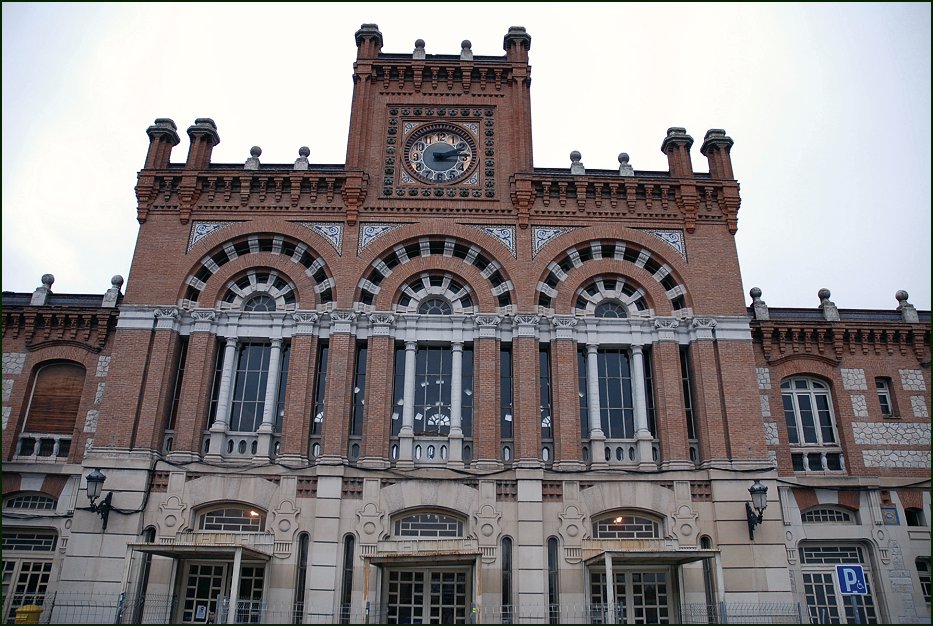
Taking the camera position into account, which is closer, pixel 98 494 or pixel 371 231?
pixel 98 494

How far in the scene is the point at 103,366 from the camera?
25.5 meters

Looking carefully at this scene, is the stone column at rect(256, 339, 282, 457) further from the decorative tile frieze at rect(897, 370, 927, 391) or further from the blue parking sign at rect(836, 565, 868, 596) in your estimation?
the decorative tile frieze at rect(897, 370, 927, 391)

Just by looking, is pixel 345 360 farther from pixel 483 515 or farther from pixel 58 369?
pixel 58 369

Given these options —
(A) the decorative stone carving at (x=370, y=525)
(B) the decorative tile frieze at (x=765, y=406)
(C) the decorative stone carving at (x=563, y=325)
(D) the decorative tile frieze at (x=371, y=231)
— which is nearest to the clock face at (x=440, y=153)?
(D) the decorative tile frieze at (x=371, y=231)

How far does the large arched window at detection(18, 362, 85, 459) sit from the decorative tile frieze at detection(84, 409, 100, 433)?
0.54 meters

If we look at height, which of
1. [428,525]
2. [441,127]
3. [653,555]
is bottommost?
[653,555]

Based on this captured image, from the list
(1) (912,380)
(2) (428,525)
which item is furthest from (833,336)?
(2) (428,525)

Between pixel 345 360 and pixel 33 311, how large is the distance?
11.6 m

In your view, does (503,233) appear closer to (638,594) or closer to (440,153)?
(440,153)

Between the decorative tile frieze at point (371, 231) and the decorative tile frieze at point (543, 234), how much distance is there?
188 inches

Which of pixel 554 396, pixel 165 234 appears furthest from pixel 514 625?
pixel 165 234

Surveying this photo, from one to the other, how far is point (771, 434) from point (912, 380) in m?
5.90

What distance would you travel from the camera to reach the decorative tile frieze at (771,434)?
2500 centimetres

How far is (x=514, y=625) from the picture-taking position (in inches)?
795
